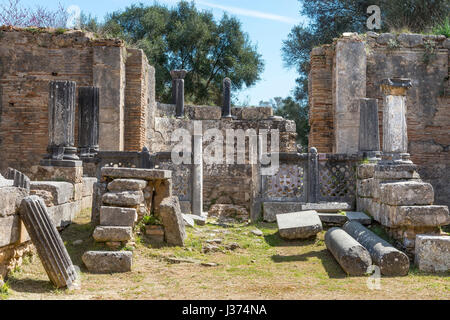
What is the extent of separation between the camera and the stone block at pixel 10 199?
434 cm

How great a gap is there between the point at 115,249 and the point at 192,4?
27.4 m

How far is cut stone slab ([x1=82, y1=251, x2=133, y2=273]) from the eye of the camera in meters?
5.43

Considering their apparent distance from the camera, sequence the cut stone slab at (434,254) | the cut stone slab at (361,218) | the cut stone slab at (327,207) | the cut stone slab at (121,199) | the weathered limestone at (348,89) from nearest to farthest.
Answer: the cut stone slab at (434,254) → the cut stone slab at (121,199) → the cut stone slab at (361,218) → the cut stone slab at (327,207) → the weathered limestone at (348,89)

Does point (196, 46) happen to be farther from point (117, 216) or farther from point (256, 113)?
point (117, 216)

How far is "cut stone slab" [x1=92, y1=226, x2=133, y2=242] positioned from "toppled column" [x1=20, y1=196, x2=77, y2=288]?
2.94 ft

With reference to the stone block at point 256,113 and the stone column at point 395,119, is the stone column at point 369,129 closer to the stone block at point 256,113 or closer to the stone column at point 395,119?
the stone column at point 395,119

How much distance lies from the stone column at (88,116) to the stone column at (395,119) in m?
6.22

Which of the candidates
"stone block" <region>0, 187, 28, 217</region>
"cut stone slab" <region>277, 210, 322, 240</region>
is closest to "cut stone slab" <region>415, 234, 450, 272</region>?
"cut stone slab" <region>277, 210, 322, 240</region>

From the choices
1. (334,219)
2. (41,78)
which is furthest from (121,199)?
(41,78)

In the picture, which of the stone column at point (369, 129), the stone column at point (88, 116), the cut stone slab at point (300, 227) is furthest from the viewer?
the stone column at point (88, 116)

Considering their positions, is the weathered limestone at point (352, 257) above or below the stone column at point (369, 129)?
below

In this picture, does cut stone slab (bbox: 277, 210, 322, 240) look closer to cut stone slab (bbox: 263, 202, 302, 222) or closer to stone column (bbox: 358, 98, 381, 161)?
cut stone slab (bbox: 263, 202, 302, 222)

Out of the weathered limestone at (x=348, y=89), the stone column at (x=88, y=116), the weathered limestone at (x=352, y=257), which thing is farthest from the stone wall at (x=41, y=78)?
the weathered limestone at (x=352, y=257)

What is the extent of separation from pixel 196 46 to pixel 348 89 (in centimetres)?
1837
